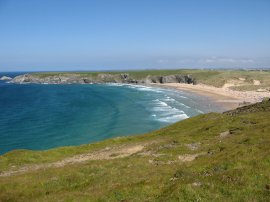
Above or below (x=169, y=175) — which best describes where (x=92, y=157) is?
below

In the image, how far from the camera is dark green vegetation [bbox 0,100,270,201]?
59.8ft

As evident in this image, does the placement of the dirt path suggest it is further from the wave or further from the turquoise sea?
the wave

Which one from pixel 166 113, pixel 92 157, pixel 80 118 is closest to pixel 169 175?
pixel 92 157

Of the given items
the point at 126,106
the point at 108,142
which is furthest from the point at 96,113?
the point at 108,142

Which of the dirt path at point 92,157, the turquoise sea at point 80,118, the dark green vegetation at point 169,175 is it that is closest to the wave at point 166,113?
the turquoise sea at point 80,118

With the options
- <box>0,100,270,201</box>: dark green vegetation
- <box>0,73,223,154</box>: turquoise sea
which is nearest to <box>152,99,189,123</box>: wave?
<box>0,73,223,154</box>: turquoise sea

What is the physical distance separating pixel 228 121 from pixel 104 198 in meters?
36.3

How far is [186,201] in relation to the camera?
677 inches

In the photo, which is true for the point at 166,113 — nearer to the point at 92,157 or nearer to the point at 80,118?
the point at 80,118

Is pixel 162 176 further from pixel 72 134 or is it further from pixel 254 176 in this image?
pixel 72 134

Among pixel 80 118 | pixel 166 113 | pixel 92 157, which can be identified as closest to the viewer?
pixel 92 157

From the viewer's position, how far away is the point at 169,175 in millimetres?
24406

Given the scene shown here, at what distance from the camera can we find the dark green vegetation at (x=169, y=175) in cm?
1823

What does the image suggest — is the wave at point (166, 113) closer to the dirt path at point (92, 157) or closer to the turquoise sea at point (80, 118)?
the turquoise sea at point (80, 118)
